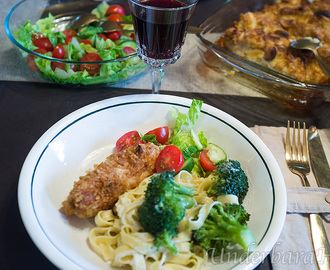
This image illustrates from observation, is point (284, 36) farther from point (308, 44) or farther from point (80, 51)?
point (80, 51)

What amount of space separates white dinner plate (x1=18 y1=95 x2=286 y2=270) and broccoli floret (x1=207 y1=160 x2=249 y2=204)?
10 cm

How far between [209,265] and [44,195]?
1100 millimetres

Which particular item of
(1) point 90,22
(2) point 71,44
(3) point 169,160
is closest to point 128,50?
(2) point 71,44

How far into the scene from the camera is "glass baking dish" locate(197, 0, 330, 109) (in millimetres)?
3184

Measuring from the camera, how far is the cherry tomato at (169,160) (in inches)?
89.7

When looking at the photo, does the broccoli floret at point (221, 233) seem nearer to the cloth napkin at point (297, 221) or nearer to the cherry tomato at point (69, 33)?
the cloth napkin at point (297, 221)

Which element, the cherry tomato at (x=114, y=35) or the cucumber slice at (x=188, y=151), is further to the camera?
the cherry tomato at (x=114, y=35)

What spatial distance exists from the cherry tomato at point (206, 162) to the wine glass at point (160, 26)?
0.89m

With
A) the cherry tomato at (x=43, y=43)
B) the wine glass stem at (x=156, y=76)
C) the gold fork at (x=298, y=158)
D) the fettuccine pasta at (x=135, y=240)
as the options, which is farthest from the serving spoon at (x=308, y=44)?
the cherry tomato at (x=43, y=43)

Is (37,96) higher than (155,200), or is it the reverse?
(155,200)

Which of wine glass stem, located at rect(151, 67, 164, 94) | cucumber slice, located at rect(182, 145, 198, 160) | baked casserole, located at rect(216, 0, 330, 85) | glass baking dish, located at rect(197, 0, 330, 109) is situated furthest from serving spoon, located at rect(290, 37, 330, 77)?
cucumber slice, located at rect(182, 145, 198, 160)

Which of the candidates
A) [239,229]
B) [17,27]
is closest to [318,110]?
[239,229]

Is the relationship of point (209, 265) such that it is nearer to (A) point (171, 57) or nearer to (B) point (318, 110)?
(A) point (171, 57)

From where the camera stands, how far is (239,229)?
1766mm
